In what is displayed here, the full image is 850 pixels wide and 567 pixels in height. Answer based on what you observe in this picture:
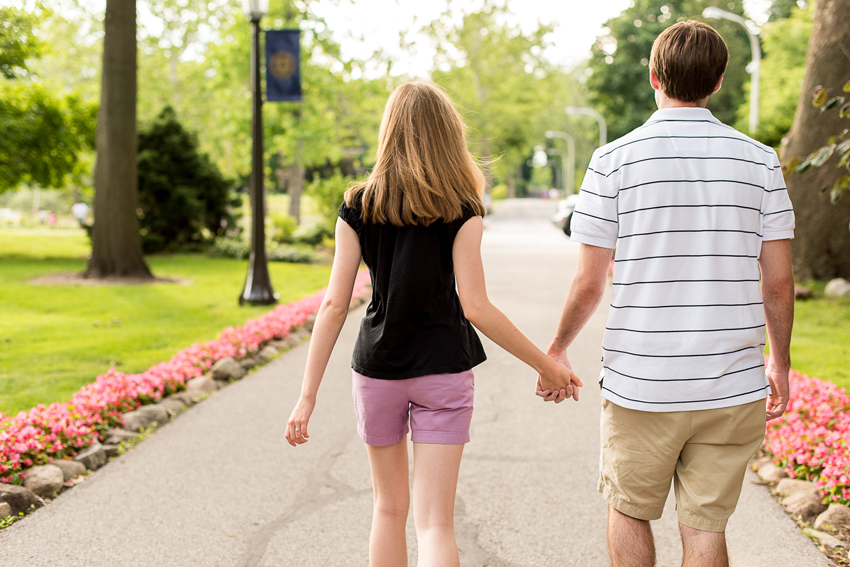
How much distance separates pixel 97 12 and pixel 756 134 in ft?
111

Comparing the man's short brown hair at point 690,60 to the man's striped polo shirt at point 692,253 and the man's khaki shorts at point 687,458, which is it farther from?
the man's khaki shorts at point 687,458

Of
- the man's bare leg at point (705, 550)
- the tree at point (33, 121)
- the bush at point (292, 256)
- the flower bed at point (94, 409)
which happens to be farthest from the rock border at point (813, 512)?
the tree at point (33, 121)

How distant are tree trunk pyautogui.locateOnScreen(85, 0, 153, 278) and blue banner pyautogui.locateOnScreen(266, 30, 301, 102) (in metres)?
3.07

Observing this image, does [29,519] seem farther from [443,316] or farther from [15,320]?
[15,320]

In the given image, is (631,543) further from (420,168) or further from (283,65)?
(283,65)

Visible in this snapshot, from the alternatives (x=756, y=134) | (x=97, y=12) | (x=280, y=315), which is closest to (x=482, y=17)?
(x=97, y=12)

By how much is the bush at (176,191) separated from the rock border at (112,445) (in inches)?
486

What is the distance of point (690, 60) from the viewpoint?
2.08m

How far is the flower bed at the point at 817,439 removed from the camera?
11.8ft

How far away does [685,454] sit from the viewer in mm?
2160

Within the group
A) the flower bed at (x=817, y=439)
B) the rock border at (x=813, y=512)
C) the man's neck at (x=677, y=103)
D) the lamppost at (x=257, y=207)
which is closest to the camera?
the man's neck at (x=677, y=103)

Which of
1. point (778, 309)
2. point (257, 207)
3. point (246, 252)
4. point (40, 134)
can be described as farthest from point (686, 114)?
point (40, 134)

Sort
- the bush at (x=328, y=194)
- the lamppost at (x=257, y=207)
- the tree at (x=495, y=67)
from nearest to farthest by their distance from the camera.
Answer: the lamppost at (x=257, y=207) → the bush at (x=328, y=194) → the tree at (x=495, y=67)

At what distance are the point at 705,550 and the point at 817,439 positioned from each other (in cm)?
240
